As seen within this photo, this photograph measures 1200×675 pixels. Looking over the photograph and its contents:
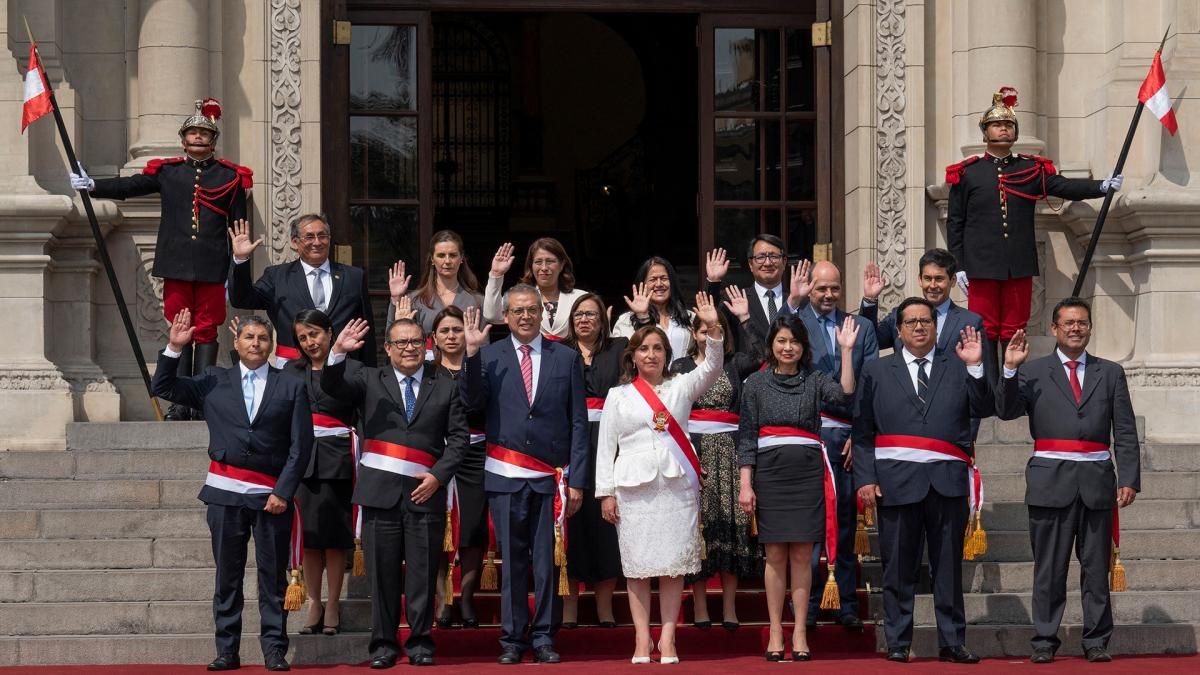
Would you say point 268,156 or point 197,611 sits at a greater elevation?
point 268,156

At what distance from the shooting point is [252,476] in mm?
10109

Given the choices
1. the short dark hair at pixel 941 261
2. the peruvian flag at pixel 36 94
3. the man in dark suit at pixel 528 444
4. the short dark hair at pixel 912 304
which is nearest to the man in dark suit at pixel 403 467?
the man in dark suit at pixel 528 444

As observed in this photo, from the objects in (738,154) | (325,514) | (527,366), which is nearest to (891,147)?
(738,154)

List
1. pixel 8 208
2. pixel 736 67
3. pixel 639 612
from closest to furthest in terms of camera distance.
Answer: pixel 639 612 < pixel 8 208 < pixel 736 67

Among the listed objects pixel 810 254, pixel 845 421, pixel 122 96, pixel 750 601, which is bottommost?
pixel 750 601

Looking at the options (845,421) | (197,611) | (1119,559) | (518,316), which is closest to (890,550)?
(845,421)

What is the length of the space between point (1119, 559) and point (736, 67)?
5039mm

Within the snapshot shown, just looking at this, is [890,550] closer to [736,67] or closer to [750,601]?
[750,601]

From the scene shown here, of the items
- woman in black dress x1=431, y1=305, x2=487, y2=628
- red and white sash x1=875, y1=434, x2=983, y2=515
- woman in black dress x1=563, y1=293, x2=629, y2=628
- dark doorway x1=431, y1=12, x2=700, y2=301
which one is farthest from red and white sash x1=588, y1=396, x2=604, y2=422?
dark doorway x1=431, y1=12, x2=700, y2=301

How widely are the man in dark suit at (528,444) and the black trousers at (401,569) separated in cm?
37

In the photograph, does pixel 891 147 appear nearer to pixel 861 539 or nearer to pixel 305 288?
pixel 861 539

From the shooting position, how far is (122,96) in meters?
13.6

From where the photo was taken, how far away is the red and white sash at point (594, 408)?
10.8m

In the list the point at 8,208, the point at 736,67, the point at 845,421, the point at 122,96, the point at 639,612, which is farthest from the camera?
the point at 736,67
